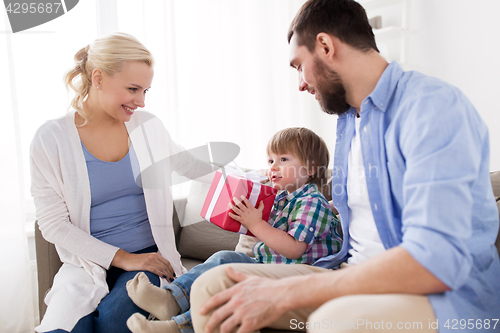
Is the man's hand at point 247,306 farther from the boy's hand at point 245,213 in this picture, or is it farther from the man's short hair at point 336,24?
the man's short hair at point 336,24

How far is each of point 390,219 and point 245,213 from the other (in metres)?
0.47

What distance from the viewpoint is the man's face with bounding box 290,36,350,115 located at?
1032 millimetres

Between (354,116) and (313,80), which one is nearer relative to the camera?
(313,80)

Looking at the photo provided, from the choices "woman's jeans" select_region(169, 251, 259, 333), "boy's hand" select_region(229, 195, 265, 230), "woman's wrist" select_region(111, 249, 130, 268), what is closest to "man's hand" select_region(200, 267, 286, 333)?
"woman's jeans" select_region(169, 251, 259, 333)

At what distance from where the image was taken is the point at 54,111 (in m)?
1.98

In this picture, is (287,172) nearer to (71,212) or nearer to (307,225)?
(307,225)

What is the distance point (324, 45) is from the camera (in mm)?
1015

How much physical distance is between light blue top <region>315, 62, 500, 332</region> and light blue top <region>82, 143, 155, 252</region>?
92 cm

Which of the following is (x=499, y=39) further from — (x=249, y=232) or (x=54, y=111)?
(x=54, y=111)

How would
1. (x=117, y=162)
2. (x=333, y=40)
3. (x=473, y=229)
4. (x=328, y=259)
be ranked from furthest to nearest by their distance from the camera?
(x=117, y=162), (x=328, y=259), (x=333, y=40), (x=473, y=229)

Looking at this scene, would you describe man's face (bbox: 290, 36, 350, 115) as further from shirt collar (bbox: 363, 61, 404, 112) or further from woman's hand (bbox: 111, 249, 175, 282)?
woman's hand (bbox: 111, 249, 175, 282)

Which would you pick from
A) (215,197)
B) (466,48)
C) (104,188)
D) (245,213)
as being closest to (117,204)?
(104,188)

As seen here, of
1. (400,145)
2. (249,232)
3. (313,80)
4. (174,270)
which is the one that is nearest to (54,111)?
(174,270)

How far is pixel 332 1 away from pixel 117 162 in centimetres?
96
